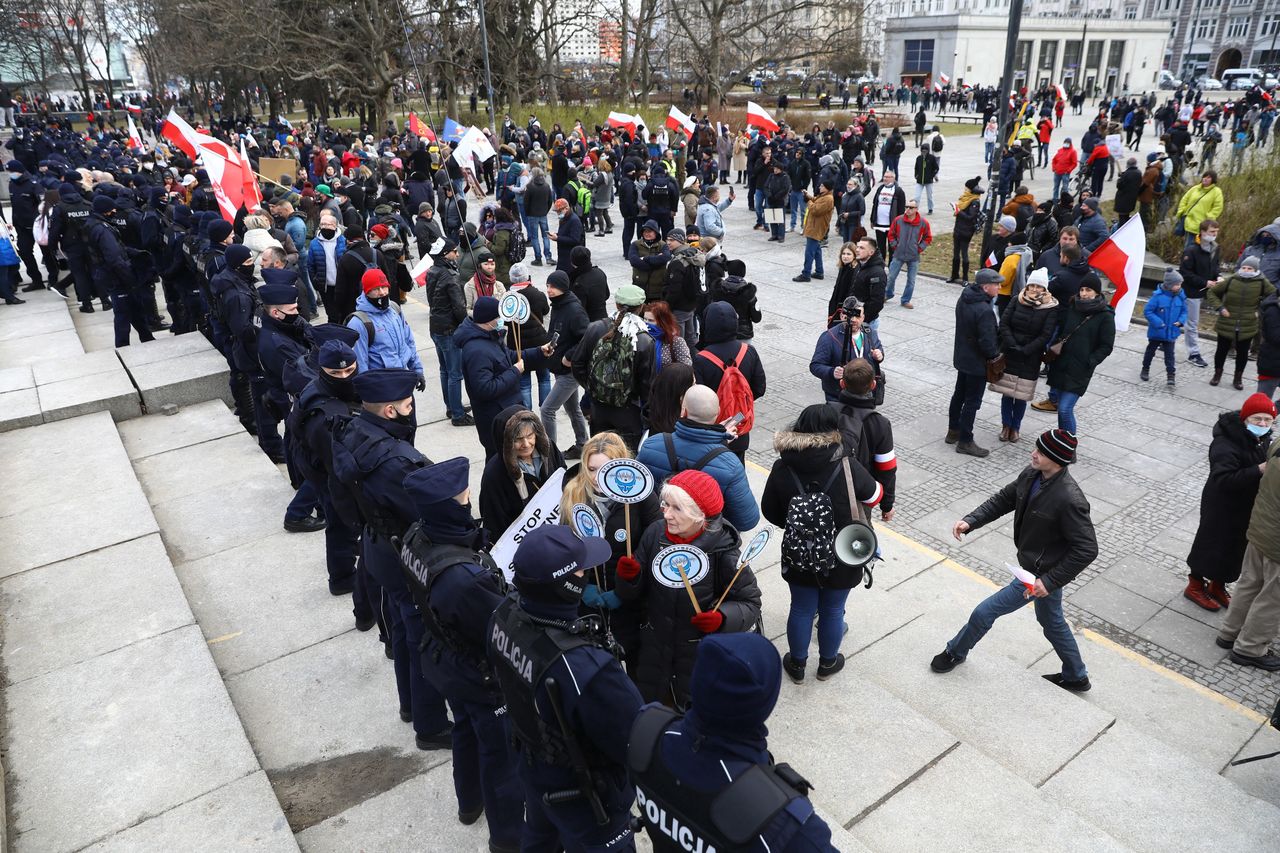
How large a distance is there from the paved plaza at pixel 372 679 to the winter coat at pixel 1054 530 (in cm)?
74

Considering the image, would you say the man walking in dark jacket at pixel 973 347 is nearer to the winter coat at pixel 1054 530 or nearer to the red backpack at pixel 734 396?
the red backpack at pixel 734 396

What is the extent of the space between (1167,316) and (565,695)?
32.7ft

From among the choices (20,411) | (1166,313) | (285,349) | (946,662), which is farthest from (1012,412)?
(20,411)

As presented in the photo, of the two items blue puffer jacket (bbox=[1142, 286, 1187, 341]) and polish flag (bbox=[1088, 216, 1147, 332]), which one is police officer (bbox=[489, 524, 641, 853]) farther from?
blue puffer jacket (bbox=[1142, 286, 1187, 341])

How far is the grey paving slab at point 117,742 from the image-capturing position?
12.2ft

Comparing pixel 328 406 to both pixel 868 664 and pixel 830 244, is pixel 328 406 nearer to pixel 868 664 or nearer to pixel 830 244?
pixel 868 664

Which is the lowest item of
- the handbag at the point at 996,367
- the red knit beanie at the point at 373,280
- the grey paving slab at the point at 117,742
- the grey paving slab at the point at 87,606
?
the grey paving slab at the point at 117,742

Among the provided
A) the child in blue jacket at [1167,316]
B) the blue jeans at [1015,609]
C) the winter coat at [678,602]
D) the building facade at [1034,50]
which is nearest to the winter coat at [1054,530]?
the blue jeans at [1015,609]

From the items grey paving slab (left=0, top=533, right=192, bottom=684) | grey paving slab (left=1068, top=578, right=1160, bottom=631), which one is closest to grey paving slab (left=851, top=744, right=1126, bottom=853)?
grey paving slab (left=1068, top=578, right=1160, bottom=631)

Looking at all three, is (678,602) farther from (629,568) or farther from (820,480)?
(820,480)

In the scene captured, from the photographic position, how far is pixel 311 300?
508 inches

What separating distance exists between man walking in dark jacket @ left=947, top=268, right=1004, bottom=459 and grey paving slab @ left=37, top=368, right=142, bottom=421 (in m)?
8.34

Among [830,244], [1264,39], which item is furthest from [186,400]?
[1264,39]

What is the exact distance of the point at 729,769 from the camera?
2.24 meters
